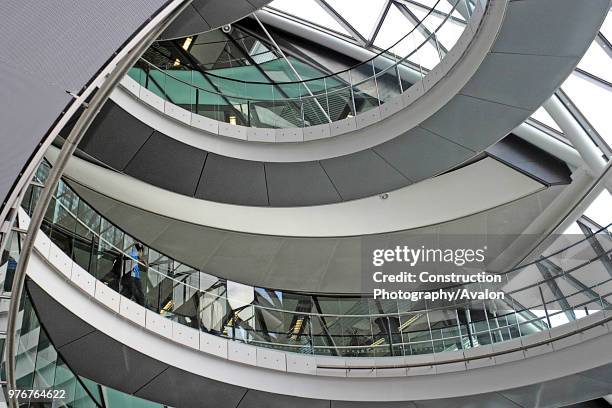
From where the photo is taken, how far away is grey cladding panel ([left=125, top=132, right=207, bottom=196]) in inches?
389

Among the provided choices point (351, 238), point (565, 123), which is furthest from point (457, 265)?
point (565, 123)

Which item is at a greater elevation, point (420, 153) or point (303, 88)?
point (303, 88)

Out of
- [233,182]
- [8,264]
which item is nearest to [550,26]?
[233,182]

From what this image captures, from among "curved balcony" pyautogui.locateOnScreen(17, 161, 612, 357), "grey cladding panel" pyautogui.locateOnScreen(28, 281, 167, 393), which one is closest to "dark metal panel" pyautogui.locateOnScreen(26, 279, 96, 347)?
"grey cladding panel" pyautogui.locateOnScreen(28, 281, 167, 393)

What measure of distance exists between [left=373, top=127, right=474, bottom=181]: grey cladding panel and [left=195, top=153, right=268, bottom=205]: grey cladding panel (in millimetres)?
1792

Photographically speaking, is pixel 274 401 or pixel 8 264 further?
pixel 274 401

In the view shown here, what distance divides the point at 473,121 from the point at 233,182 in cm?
344

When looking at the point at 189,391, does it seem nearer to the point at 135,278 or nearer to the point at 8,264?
the point at 135,278

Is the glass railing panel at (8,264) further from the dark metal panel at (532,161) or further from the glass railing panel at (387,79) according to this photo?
the dark metal panel at (532,161)

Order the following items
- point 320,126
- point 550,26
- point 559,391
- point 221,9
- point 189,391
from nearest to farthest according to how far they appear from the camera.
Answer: point 550,26, point 559,391, point 189,391, point 320,126, point 221,9

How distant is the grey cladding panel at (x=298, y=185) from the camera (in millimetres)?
10297

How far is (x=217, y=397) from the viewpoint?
9.30 metres

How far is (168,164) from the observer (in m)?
10.2

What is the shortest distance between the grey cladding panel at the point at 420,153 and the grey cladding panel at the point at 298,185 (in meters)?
1.02
